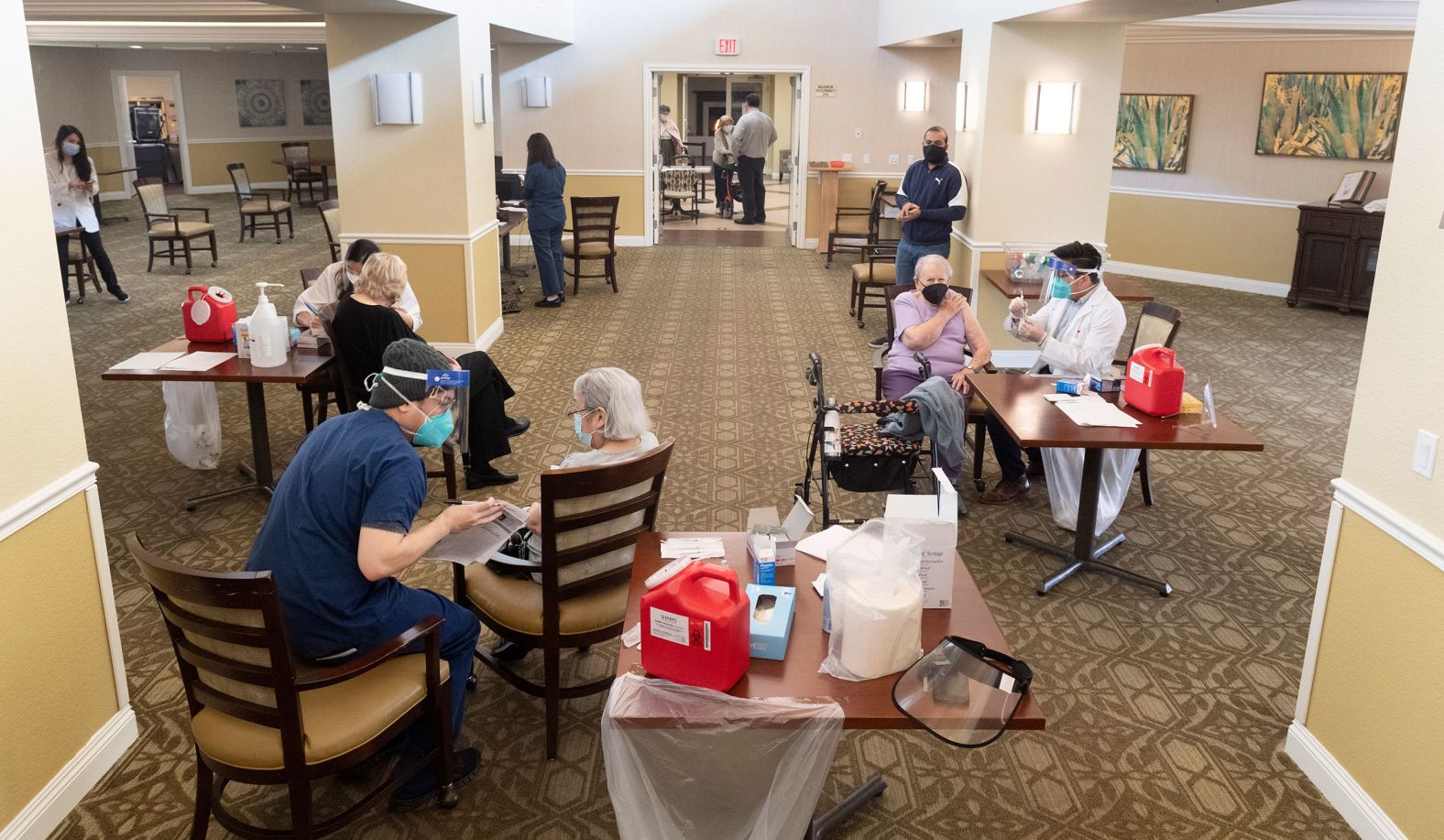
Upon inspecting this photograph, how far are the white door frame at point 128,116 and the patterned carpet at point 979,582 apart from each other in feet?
36.1

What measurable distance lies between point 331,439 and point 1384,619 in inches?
113

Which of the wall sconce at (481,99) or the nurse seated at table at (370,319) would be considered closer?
the nurse seated at table at (370,319)

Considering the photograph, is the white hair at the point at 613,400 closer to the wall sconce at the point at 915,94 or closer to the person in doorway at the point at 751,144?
the wall sconce at the point at 915,94

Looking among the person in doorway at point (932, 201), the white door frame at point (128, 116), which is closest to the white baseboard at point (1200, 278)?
the person in doorway at point (932, 201)

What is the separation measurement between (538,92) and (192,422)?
27.6 ft

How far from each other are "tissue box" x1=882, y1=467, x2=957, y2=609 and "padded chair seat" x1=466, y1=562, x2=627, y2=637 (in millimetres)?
960

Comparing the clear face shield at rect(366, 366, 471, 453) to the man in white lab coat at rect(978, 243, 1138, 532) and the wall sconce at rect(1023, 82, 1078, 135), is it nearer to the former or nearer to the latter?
the man in white lab coat at rect(978, 243, 1138, 532)

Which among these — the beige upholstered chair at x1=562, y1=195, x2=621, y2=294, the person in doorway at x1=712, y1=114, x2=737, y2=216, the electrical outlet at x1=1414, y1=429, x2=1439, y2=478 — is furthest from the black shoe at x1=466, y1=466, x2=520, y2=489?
the person in doorway at x1=712, y1=114, x2=737, y2=216

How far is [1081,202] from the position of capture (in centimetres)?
771

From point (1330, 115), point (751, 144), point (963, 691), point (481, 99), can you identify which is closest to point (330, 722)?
point (963, 691)

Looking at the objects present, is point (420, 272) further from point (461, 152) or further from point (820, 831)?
point (820, 831)

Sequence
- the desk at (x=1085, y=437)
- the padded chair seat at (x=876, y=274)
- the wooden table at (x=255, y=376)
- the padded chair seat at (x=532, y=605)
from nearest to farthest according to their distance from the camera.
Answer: the padded chair seat at (x=532, y=605), the desk at (x=1085, y=437), the wooden table at (x=255, y=376), the padded chair seat at (x=876, y=274)

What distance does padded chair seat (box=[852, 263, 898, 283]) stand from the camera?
355 inches

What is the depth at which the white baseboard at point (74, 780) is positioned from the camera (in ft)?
9.28
